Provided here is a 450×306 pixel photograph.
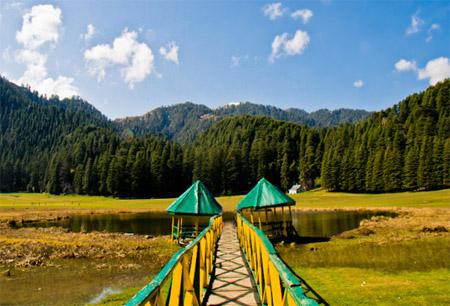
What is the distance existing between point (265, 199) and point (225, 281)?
17.8 metres

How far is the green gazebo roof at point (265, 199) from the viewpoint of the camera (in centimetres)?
2841

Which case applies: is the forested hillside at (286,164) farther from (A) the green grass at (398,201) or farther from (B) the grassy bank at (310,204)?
(A) the green grass at (398,201)

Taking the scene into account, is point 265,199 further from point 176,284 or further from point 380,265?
point 176,284

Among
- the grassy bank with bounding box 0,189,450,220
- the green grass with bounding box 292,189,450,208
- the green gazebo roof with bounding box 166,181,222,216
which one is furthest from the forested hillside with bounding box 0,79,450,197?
the green gazebo roof with bounding box 166,181,222,216

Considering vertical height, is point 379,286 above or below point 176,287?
below

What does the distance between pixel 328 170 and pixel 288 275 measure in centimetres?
→ 10887

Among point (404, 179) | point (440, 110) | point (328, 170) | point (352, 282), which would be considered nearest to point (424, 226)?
point (352, 282)

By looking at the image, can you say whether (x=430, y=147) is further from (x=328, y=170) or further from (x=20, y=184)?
(x=20, y=184)

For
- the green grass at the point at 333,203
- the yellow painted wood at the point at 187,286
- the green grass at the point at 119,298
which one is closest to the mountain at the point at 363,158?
the green grass at the point at 333,203

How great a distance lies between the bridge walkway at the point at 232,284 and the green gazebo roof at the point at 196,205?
1057cm

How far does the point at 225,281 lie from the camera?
11.4m

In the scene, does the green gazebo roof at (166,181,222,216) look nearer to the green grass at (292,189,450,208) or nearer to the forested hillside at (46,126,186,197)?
the green grass at (292,189,450,208)

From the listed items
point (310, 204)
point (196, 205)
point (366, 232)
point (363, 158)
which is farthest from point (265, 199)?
point (363, 158)

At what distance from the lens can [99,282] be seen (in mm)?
18094
